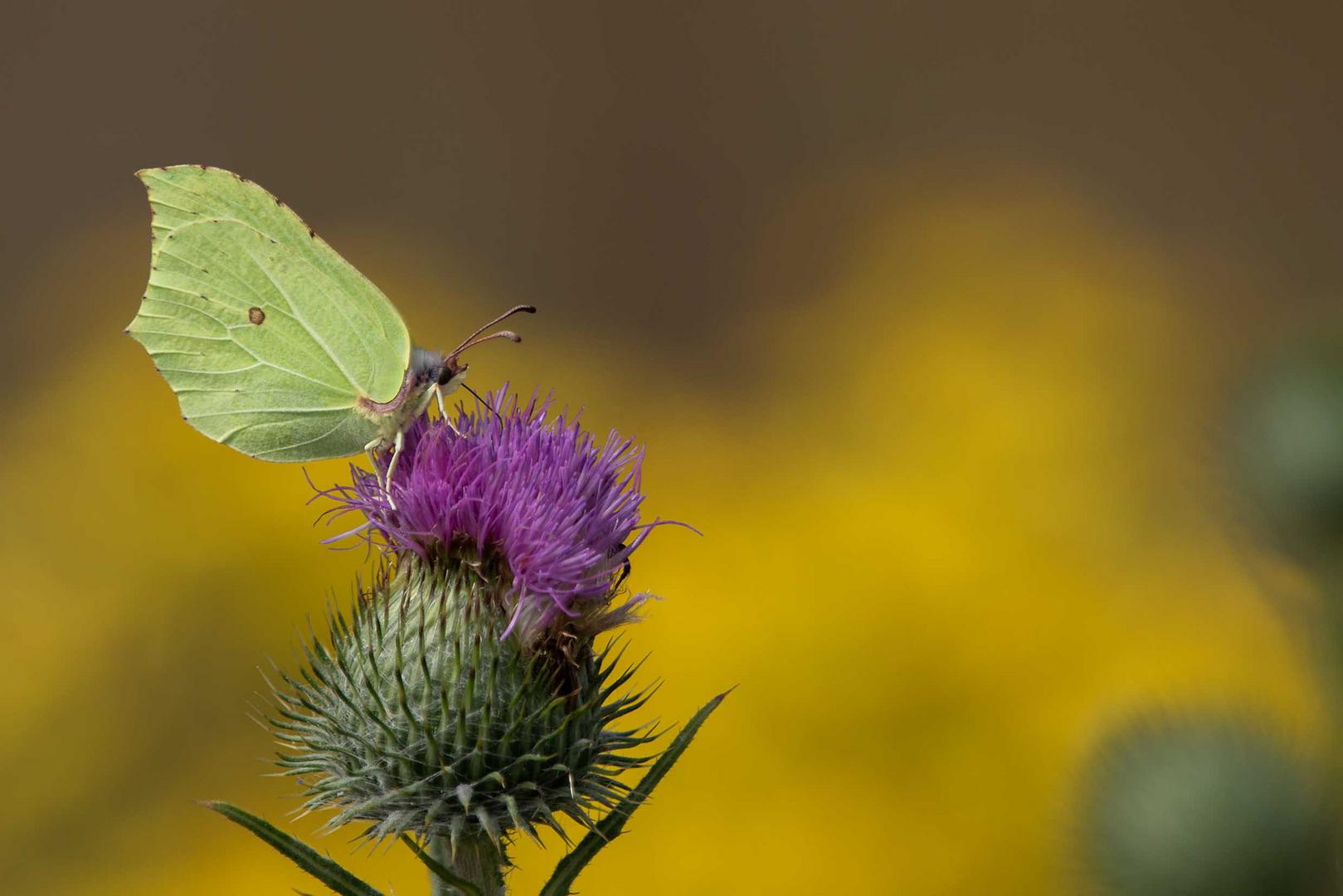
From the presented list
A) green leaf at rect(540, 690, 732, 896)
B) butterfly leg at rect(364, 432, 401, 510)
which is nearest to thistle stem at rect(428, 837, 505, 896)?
green leaf at rect(540, 690, 732, 896)

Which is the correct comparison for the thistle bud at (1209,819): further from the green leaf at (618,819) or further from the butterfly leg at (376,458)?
the butterfly leg at (376,458)

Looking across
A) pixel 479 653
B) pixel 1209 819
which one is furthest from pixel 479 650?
pixel 1209 819

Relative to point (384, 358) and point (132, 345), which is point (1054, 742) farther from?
point (132, 345)

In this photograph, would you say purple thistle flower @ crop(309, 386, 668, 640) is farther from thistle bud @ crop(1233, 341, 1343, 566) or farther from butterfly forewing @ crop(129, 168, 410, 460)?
thistle bud @ crop(1233, 341, 1343, 566)

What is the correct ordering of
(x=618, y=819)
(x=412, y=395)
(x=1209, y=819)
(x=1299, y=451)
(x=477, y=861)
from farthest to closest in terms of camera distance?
1. (x=1299, y=451)
2. (x=1209, y=819)
3. (x=412, y=395)
4. (x=477, y=861)
5. (x=618, y=819)

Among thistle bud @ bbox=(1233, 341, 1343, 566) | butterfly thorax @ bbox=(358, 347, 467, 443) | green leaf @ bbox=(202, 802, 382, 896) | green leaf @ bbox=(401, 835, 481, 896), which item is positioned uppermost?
thistle bud @ bbox=(1233, 341, 1343, 566)

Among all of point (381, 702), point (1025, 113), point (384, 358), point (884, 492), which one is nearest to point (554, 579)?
point (381, 702)

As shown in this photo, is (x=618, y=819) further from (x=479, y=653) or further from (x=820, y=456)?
(x=820, y=456)
